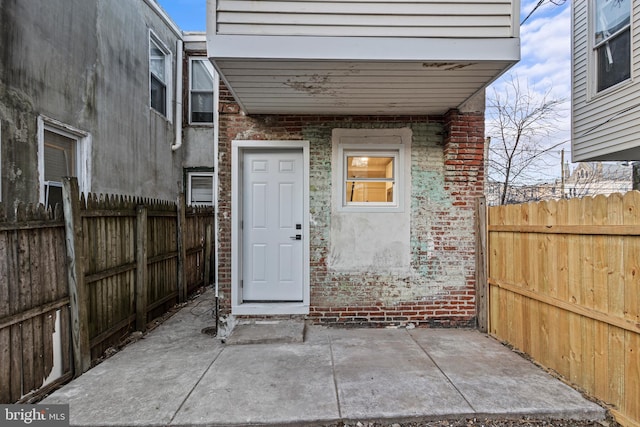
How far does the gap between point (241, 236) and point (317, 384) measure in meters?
2.31

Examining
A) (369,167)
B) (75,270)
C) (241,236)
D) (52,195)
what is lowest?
(75,270)

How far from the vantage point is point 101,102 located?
629 cm

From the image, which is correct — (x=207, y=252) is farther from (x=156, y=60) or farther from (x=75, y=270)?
(x=156, y=60)

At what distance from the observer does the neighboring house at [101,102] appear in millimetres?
4555

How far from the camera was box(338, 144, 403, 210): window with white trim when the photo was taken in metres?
4.82

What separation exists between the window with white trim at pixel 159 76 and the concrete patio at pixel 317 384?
20.8ft

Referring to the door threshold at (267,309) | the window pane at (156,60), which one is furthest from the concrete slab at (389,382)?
the window pane at (156,60)

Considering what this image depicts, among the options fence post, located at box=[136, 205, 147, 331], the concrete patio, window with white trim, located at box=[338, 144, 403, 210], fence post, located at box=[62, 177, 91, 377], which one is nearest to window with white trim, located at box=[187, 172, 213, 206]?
fence post, located at box=[136, 205, 147, 331]

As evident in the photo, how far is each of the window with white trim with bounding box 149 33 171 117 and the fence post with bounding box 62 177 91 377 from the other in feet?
18.4

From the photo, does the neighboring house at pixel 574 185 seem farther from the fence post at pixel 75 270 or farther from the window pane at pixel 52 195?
the window pane at pixel 52 195

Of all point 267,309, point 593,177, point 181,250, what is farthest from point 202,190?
point 593,177

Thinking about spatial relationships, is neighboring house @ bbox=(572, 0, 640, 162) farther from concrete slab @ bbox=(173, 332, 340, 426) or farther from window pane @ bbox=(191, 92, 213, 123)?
window pane @ bbox=(191, 92, 213, 123)

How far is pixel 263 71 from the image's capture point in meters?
3.45

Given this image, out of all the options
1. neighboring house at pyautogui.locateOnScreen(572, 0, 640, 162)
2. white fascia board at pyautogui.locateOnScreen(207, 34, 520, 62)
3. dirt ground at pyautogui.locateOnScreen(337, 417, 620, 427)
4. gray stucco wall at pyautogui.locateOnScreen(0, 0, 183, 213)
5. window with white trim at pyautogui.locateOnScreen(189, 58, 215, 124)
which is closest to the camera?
dirt ground at pyautogui.locateOnScreen(337, 417, 620, 427)
